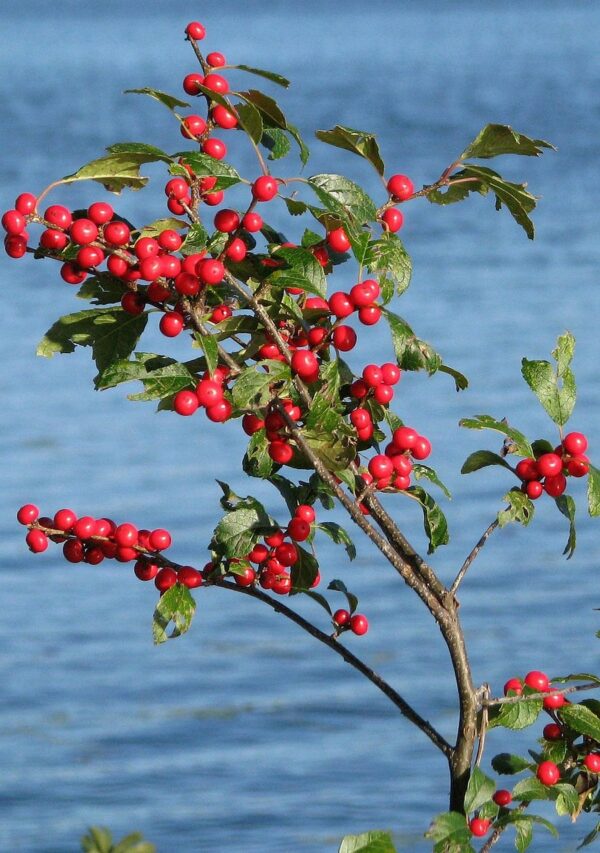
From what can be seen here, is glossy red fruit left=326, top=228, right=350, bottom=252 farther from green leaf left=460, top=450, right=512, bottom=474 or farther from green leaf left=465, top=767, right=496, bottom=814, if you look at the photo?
green leaf left=465, top=767, right=496, bottom=814

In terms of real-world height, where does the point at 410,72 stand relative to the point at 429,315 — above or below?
above

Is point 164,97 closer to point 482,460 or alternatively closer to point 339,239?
point 339,239

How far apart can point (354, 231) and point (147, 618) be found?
4752 mm

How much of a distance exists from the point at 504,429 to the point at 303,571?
0.36 m

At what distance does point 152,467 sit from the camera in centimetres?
839

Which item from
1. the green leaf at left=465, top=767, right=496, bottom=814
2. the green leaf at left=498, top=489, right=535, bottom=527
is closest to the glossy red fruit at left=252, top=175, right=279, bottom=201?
the green leaf at left=498, top=489, right=535, bottom=527

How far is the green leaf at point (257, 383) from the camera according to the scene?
6.03 ft

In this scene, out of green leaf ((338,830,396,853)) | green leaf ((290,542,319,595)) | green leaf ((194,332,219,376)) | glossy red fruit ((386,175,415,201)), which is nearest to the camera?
green leaf ((338,830,396,853))

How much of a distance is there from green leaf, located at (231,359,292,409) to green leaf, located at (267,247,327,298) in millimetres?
93

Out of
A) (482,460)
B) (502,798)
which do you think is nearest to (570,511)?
(482,460)

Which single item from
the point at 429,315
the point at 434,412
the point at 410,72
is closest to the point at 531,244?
the point at 429,315

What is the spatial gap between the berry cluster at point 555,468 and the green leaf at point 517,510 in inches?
0.7

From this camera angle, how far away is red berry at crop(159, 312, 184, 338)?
74.2 inches

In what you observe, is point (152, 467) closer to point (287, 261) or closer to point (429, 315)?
point (429, 315)
